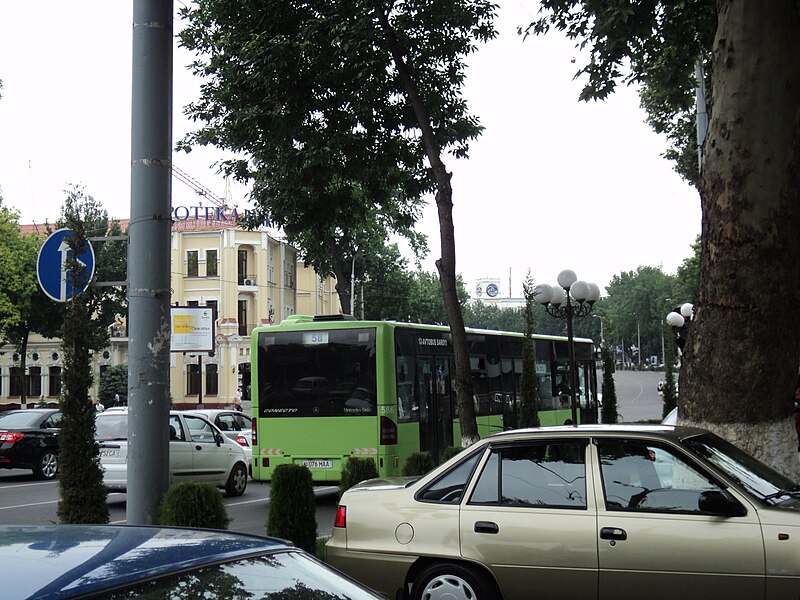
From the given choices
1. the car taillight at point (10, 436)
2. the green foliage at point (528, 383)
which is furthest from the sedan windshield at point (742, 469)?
the car taillight at point (10, 436)

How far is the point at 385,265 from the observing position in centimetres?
6159

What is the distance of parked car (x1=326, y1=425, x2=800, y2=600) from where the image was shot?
5898 mm

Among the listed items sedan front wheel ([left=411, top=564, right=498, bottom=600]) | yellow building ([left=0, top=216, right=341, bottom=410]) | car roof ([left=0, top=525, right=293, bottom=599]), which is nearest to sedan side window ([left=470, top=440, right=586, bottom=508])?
sedan front wheel ([left=411, top=564, right=498, bottom=600])

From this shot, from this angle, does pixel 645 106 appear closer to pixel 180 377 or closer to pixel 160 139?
pixel 160 139

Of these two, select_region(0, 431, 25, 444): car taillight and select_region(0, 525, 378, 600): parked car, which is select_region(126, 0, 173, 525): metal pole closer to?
select_region(0, 525, 378, 600): parked car

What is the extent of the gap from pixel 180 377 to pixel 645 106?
46.1m

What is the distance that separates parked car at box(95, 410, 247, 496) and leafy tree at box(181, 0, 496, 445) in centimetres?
444

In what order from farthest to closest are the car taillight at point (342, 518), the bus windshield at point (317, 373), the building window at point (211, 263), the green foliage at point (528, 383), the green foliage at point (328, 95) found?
1. the building window at point (211, 263)
2. the green foliage at point (528, 383)
3. the bus windshield at point (317, 373)
4. the green foliage at point (328, 95)
5. the car taillight at point (342, 518)

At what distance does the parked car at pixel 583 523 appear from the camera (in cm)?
590

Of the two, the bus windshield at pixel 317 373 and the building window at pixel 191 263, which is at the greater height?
the building window at pixel 191 263

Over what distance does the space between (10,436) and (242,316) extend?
45656 millimetres

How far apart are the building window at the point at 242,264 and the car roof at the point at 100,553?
64.0m

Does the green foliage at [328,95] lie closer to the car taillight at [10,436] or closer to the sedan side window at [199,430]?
the sedan side window at [199,430]

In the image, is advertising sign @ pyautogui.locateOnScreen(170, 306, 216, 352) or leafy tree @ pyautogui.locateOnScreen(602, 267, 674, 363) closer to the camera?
advertising sign @ pyautogui.locateOnScreen(170, 306, 216, 352)
